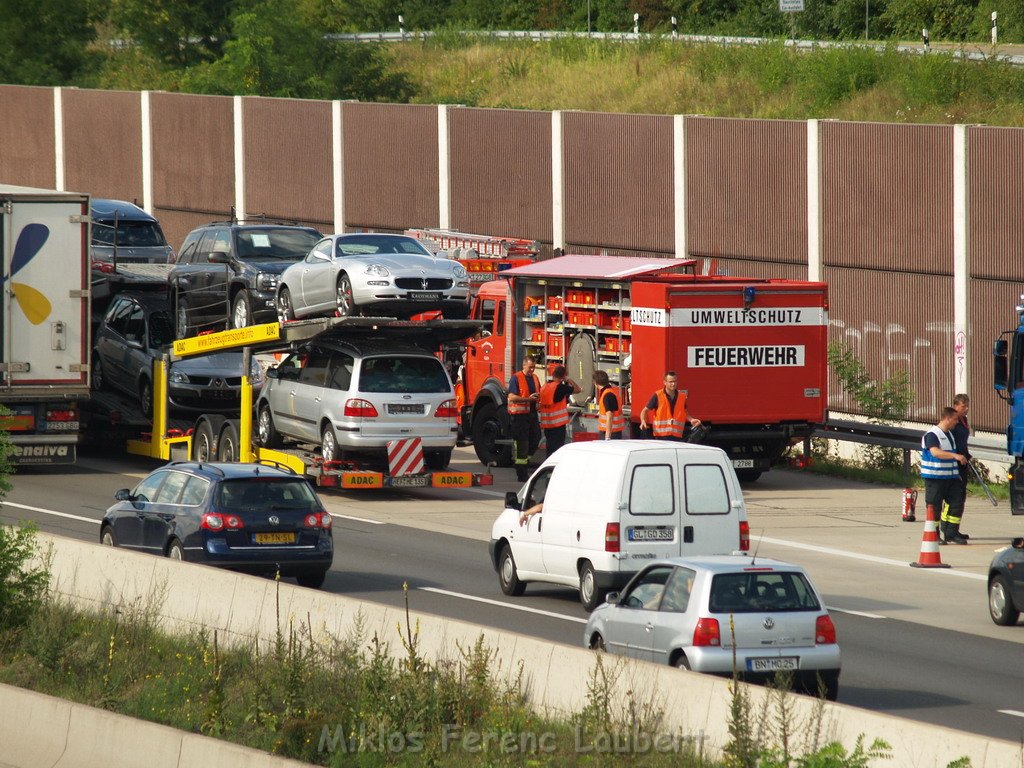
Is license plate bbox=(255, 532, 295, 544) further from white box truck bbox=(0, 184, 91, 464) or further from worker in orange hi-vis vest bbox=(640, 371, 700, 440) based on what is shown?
white box truck bbox=(0, 184, 91, 464)

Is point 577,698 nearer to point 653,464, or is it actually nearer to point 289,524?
point 653,464

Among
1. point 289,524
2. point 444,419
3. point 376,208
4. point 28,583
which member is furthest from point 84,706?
point 376,208

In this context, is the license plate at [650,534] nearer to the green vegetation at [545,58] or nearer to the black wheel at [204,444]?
the black wheel at [204,444]

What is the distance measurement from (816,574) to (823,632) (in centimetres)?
745

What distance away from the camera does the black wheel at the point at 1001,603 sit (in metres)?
18.1

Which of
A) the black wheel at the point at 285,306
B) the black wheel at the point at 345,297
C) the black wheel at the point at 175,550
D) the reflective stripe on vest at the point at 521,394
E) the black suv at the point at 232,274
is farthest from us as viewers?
the black suv at the point at 232,274

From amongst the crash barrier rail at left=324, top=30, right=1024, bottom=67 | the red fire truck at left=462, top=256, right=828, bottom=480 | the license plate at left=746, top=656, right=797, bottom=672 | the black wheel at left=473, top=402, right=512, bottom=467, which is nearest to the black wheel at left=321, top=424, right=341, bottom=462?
the red fire truck at left=462, top=256, right=828, bottom=480

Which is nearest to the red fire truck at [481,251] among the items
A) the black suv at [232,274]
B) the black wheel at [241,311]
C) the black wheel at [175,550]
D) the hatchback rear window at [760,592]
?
the black suv at [232,274]

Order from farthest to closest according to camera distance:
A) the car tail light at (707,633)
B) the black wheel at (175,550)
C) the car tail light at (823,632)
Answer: the black wheel at (175,550)
the car tail light at (823,632)
the car tail light at (707,633)

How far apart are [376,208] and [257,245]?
555 inches

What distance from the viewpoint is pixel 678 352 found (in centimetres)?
2656

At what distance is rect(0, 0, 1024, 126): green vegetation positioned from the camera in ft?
153

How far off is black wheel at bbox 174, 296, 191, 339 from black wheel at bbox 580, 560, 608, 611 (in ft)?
45.3

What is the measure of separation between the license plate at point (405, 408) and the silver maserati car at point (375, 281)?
172 cm
